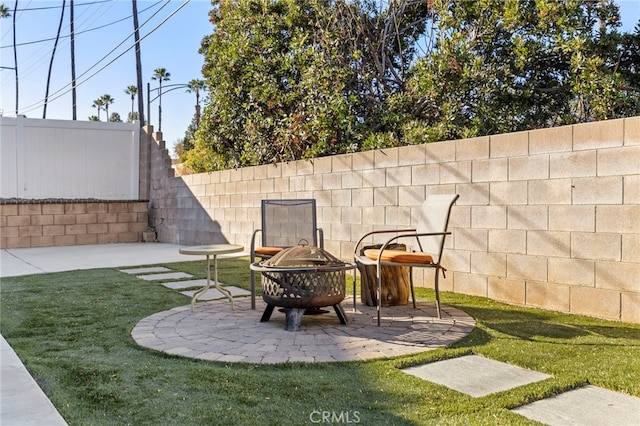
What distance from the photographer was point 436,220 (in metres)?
3.84

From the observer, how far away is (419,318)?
3689 millimetres

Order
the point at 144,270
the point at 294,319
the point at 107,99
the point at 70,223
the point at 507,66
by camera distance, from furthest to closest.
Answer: the point at 107,99 → the point at 70,223 → the point at 144,270 → the point at 507,66 → the point at 294,319

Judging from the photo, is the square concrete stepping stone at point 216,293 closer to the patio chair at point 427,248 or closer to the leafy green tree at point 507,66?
the patio chair at point 427,248

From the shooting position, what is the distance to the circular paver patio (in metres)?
2.81

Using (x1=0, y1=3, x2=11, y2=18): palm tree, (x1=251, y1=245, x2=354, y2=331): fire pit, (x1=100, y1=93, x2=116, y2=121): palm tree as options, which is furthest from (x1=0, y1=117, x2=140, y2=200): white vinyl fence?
(x1=100, y1=93, x2=116, y2=121): palm tree

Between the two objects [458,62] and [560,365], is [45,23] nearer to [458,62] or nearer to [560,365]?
[458,62]

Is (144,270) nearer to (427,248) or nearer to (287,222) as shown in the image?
(287,222)

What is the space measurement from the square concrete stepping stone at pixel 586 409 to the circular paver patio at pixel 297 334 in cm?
83

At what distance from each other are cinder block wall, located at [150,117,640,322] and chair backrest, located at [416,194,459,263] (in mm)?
668

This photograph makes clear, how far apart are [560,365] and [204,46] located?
13.2 meters

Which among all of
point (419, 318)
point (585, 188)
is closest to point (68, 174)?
point (419, 318)

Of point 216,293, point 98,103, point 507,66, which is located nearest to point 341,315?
point 216,293

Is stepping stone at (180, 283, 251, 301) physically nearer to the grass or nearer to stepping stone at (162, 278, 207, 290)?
stepping stone at (162, 278, 207, 290)

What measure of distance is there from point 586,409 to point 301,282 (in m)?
1.73
